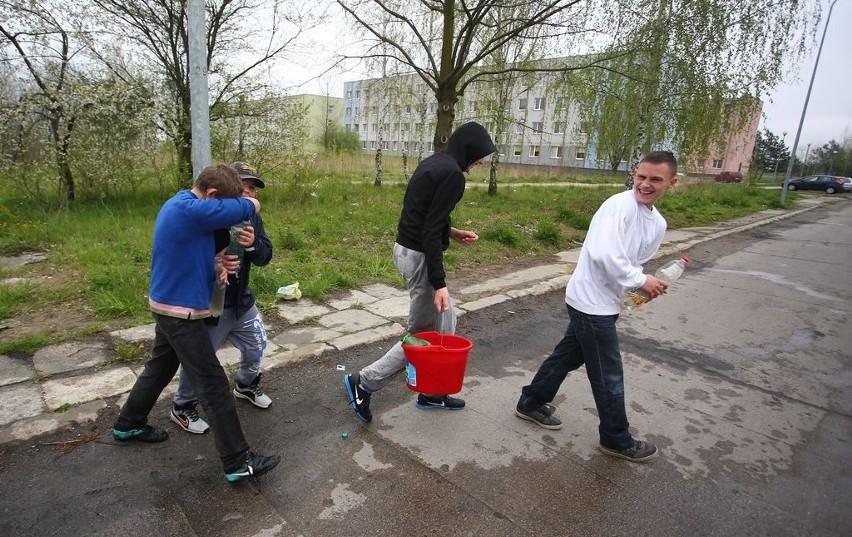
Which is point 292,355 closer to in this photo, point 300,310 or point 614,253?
point 300,310

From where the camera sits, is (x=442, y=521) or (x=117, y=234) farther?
(x=117, y=234)

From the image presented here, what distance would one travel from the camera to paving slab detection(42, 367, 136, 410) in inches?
126

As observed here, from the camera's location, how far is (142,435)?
2869mm

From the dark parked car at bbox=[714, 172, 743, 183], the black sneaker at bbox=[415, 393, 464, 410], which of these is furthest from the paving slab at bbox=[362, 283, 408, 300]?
the dark parked car at bbox=[714, 172, 743, 183]

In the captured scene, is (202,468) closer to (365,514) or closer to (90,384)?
(365,514)

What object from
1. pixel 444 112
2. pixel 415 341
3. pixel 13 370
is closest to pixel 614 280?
pixel 415 341

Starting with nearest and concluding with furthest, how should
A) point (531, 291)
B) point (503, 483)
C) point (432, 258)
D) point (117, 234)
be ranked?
point (503, 483), point (432, 258), point (531, 291), point (117, 234)

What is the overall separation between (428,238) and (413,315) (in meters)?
0.59

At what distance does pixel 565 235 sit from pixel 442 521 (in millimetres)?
8667

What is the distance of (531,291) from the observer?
652 cm

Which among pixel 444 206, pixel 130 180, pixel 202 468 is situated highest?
pixel 444 206

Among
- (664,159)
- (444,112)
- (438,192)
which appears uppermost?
(444,112)

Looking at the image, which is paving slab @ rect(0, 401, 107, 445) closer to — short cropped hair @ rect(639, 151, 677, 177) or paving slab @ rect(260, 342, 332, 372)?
paving slab @ rect(260, 342, 332, 372)

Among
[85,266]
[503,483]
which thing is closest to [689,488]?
[503,483]
